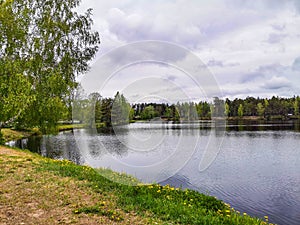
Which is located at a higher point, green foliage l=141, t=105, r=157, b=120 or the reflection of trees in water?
green foliage l=141, t=105, r=157, b=120

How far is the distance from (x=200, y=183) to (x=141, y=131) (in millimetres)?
5268

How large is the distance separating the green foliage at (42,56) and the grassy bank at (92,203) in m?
3.65

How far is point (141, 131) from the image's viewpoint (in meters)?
18.5

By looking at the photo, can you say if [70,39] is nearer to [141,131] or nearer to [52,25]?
[52,25]

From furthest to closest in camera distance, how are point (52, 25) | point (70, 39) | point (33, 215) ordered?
1. point (70, 39)
2. point (52, 25)
3. point (33, 215)

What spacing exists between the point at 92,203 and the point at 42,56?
9.94 m

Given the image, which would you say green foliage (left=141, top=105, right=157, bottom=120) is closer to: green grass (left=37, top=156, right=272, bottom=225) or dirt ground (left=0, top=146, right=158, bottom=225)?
green grass (left=37, top=156, right=272, bottom=225)

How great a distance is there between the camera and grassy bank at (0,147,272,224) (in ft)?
20.5

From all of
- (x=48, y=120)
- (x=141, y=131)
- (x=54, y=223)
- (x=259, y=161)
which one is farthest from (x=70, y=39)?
(x=259, y=161)

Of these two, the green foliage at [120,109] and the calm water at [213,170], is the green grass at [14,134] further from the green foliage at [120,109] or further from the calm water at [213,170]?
the green foliage at [120,109]

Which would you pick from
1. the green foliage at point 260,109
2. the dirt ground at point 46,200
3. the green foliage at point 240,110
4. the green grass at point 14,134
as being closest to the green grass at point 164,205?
the dirt ground at point 46,200

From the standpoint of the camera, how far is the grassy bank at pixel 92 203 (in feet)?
20.5

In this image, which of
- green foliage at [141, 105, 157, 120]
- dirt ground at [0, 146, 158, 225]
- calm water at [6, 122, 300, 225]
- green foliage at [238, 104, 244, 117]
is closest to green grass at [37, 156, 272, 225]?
dirt ground at [0, 146, 158, 225]

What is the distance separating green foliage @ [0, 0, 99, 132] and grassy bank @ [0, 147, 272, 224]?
12.0 feet
